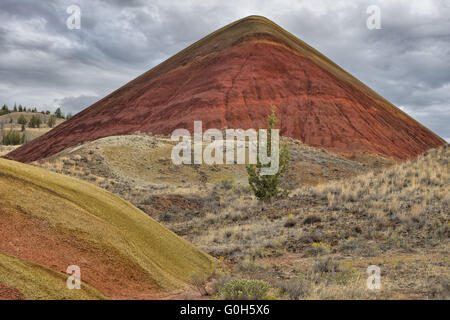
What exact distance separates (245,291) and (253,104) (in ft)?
134

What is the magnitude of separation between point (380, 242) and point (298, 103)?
38847 mm

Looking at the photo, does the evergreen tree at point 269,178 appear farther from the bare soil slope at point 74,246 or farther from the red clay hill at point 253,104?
the red clay hill at point 253,104

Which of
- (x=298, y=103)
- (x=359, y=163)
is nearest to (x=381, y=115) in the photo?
(x=298, y=103)

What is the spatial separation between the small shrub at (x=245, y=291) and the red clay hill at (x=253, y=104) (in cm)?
3647

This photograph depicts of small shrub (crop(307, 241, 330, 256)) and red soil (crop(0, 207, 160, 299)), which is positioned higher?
red soil (crop(0, 207, 160, 299))

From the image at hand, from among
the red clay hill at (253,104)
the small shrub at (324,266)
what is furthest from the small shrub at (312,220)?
the red clay hill at (253,104)

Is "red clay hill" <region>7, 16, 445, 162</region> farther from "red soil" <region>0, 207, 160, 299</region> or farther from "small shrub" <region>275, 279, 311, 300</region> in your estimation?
"red soil" <region>0, 207, 160, 299</region>

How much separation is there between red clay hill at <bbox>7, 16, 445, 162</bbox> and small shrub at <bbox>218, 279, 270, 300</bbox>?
36.5 meters

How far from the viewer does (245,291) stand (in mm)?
5777

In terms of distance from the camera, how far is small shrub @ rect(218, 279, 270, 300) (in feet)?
18.7

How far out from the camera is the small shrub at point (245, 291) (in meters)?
5.70

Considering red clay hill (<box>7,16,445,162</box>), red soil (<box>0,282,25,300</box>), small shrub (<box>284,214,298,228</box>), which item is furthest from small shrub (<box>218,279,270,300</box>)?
red clay hill (<box>7,16,445,162</box>)
